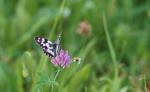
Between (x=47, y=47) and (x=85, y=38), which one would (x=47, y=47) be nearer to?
(x=47, y=47)

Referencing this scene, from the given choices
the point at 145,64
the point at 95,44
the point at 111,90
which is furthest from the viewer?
the point at 95,44

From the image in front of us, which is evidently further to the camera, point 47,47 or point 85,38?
point 85,38

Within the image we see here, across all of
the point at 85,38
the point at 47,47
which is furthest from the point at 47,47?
the point at 85,38

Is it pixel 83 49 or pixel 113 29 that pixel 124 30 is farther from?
pixel 83 49

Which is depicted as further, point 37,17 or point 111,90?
point 37,17

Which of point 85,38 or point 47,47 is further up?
point 85,38

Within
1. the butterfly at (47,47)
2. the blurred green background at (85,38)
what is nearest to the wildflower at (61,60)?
the butterfly at (47,47)

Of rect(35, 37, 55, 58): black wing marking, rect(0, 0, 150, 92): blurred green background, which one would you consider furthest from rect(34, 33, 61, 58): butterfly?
rect(0, 0, 150, 92): blurred green background

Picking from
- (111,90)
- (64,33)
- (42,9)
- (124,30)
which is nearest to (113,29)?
(124,30)

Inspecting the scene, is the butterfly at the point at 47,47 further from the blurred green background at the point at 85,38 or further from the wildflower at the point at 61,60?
the blurred green background at the point at 85,38
